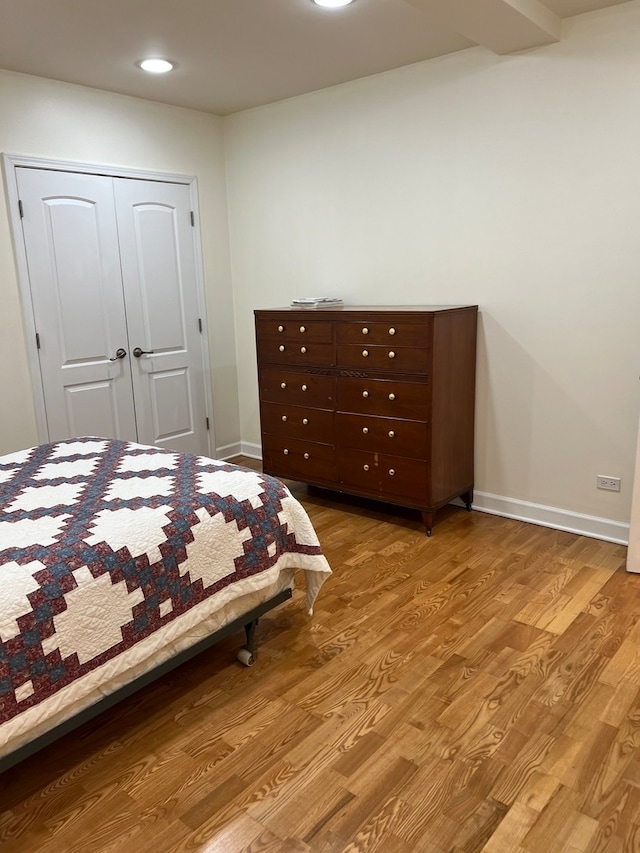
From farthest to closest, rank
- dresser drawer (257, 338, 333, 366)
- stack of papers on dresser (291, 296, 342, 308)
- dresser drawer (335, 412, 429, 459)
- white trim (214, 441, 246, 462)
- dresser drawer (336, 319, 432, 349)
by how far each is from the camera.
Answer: white trim (214, 441, 246, 462) < stack of papers on dresser (291, 296, 342, 308) < dresser drawer (257, 338, 333, 366) < dresser drawer (335, 412, 429, 459) < dresser drawer (336, 319, 432, 349)

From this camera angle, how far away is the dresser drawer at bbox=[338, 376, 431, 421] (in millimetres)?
3400

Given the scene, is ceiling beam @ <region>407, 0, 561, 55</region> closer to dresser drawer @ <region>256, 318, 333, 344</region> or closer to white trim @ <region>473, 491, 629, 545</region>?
dresser drawer @ <region>256, 318, 333, 344</region>

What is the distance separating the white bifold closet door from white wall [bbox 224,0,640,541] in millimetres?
1015

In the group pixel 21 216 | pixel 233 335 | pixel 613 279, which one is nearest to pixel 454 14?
pixel 613 279

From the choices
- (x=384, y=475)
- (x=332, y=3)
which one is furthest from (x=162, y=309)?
(x=332, y=3)

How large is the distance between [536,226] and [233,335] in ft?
8.20

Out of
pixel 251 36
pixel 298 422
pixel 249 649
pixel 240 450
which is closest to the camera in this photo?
pixel 249 649

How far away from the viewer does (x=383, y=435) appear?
3.60 meters

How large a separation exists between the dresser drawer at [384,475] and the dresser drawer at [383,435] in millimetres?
42

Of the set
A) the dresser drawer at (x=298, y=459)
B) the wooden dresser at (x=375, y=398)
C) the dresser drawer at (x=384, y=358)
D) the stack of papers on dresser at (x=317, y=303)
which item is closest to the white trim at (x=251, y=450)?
the dresser drawer at (x=298, y=459)

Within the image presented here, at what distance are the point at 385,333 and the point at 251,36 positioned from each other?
5.17ft

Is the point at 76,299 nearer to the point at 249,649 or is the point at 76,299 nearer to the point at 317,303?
the point at 317,303

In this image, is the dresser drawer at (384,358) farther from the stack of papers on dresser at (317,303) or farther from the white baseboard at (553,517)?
the white baseboard at (553,517)

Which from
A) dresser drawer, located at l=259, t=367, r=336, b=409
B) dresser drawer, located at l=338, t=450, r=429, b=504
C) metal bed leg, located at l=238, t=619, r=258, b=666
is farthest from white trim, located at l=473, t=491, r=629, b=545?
metal bed leg, located at l=238, t=619, r=258, b=666
